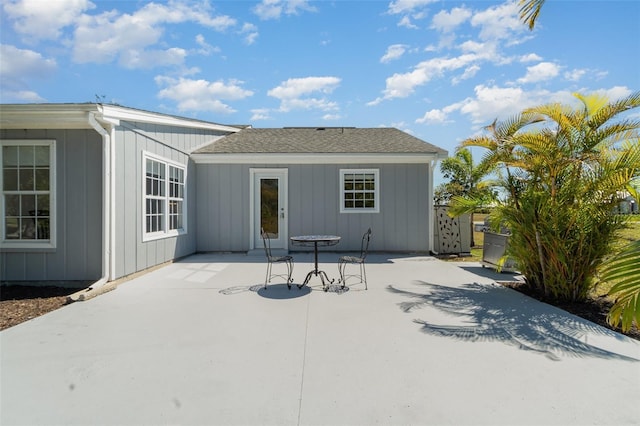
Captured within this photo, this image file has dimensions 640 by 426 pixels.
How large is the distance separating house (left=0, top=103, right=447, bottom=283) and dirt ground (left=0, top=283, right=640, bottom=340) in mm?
309

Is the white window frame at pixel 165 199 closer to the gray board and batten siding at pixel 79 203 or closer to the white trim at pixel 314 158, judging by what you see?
the gray board and batten siding at pixel 79 203

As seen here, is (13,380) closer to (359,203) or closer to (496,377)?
(496,377)

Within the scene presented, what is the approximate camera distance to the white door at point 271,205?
9.25 meters

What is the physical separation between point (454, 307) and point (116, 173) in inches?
240

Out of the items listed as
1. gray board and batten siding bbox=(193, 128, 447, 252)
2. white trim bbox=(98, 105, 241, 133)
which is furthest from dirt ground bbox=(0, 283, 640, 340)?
gray board and batten siding bbox=(193, 128, 447, 252)

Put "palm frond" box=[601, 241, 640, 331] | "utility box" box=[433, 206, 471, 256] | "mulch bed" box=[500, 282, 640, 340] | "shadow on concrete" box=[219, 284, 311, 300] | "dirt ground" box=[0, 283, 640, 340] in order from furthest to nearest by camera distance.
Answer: "utility box" box=[433, 206, 471, 256]
"shadow on concrete" box=[219, 284, 311, 300]
"dirt ground" box=[0, 283, 640, 340]
"mulch bed" box=[500, 282, 640, 340]
"palm frond" box=[601, 241, 640, 331]

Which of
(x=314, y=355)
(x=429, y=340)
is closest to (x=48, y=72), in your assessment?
(x=314, y=355)

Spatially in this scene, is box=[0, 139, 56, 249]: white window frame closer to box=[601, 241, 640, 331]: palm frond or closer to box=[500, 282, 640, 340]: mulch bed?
box=[601, 241, 640, 331]: palm frond

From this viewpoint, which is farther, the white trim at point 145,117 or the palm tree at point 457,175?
the palm tree at point 457,175

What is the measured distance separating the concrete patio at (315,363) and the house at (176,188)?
5.44 feet

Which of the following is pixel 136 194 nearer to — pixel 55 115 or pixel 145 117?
pixel 145 117

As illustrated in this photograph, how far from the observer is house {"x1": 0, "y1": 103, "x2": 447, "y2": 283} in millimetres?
5539

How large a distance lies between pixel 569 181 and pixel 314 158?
19.7 feet

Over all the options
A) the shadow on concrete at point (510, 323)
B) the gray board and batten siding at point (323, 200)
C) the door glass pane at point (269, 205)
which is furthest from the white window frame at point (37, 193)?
the shadow on concrete at point (510, 323)
